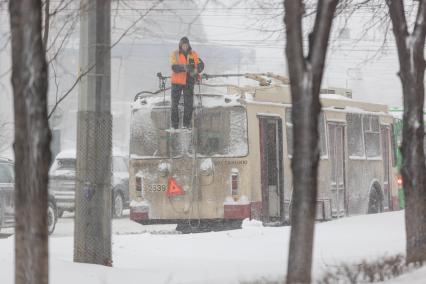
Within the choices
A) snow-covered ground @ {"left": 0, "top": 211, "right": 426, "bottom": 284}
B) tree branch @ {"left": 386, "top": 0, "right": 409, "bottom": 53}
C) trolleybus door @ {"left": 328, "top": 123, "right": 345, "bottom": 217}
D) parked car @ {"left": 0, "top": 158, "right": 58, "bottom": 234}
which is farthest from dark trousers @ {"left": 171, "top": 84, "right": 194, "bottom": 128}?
tree branch @ {"left": 386, "top": 0, "right": 409, "bottom": 53}

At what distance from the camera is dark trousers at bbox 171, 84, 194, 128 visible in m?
18.6

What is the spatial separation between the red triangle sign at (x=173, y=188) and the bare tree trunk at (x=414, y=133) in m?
8.70

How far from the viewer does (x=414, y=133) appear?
1058cm

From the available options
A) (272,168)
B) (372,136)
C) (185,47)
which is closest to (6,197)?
(185,47)

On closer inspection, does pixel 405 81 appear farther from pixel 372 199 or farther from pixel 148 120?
pixel 372 199

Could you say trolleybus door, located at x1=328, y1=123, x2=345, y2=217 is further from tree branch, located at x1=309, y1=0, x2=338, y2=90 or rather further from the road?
tree branch, located at x1=309, y1=0, x2=338, y2=90

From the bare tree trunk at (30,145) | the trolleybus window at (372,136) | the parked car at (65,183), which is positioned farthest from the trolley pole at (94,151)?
the trolleybus window at (372,136)

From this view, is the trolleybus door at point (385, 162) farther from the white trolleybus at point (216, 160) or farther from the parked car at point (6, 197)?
the parked car at point (6, 197)

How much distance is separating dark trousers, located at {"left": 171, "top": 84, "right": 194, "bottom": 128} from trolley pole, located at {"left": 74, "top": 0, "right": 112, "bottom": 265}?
21.6ft

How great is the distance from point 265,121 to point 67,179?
23.0 ft

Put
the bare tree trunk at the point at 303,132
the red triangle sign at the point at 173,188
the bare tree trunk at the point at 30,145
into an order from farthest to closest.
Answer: the red triangle sign at the point at 173,188 → the bare tree trunk at the point at 303,132 → the bare tree trunk at the point at 30,145

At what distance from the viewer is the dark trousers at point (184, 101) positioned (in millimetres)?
18625

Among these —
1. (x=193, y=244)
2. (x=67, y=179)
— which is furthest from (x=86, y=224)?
(x=67, y=179)

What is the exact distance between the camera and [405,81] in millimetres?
10828
